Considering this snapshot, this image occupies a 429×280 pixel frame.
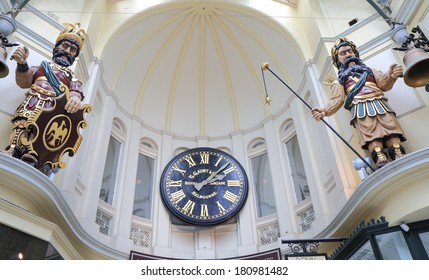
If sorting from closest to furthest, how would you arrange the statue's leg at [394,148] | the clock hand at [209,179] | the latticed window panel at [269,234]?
1. the statue's leg at [394,148]
2. the latticed window panel at [269,234]
3. the clock hand at [209,179]

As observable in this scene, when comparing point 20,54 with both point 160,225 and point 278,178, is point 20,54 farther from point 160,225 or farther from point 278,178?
point 278,178

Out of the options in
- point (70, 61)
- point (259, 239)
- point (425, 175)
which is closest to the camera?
point (425, 175)

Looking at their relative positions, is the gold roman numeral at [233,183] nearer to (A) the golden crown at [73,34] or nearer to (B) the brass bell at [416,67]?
(A) the golden crown at [73,34]

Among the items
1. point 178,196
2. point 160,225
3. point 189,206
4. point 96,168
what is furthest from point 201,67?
point 160,225

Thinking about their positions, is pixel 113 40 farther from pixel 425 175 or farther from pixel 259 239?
pixel 425 175

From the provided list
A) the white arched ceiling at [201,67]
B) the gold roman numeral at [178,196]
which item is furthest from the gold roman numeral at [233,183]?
the white arched ceiling at [201,67]

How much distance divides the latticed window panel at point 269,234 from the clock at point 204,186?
0.71 meters

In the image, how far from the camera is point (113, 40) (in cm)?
909

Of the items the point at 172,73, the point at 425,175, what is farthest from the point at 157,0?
the point at 425,175

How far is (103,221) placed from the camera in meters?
7.86

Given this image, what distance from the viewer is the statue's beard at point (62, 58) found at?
6.12 meters

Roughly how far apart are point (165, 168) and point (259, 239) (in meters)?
2.73

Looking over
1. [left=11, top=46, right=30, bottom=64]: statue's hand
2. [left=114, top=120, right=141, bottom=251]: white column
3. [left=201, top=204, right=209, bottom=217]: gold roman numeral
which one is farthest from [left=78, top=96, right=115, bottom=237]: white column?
[left=11, top=46, right=30, bottom=64]: statue's hand

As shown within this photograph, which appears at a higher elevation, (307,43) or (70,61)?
(307,43)
